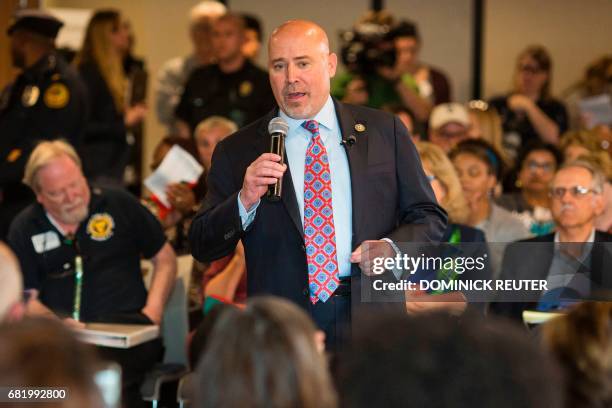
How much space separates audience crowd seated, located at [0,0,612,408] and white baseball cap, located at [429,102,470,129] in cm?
1

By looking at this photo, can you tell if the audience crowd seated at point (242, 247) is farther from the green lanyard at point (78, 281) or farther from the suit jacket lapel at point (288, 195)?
the suit jacket lapel at point (288, 195)

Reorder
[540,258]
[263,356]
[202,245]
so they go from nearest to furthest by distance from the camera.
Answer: [263,356] → [540,258] → [202,245]

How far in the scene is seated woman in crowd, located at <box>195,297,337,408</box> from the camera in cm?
180

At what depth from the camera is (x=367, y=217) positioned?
347 cm

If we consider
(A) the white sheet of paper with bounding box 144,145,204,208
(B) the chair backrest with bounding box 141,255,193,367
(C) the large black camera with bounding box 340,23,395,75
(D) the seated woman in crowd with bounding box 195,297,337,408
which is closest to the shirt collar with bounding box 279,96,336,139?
(D) the seated woman in crowd with bounding box 195,297,337,408

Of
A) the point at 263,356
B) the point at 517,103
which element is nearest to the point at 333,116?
the point at 263,356

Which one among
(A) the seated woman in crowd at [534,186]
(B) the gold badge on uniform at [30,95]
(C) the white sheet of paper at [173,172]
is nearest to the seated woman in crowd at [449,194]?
(A) the seated woman in crowd at [534,186]

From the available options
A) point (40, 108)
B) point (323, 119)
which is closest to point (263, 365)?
point (323, 119)

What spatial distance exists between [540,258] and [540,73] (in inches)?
213

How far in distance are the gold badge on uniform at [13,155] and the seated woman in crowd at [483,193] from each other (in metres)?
Answer: 2.61

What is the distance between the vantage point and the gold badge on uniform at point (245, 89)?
7.14 metres

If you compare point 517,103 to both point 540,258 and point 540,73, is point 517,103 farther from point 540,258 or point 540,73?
point 540,258

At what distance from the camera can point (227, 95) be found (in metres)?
7.23

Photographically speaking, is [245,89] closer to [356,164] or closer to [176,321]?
[176,321]
